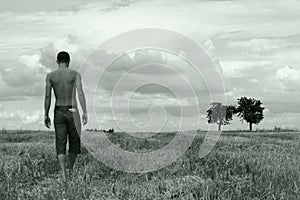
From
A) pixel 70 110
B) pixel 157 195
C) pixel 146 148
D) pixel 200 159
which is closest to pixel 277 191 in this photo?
pixel 157 195

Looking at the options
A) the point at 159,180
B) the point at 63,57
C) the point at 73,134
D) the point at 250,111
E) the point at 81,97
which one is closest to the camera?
the point at 159,180

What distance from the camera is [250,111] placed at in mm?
60156

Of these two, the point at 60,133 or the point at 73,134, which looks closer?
the point at 60,133

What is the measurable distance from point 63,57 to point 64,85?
1.90 feet

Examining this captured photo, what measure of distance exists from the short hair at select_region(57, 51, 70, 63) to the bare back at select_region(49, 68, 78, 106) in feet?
0.64

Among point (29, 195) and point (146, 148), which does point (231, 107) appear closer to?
point (146, 148)

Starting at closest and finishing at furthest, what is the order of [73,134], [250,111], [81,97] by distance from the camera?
[81,97]
[73,134]
[250,111]

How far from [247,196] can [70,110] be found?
3995 millimetres

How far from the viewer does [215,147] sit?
1496 cm

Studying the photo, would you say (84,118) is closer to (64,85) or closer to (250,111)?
(64,85)

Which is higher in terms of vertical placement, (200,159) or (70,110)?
(70,110)

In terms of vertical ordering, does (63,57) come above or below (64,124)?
above

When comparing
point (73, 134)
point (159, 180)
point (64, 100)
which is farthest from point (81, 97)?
point (159, 180)

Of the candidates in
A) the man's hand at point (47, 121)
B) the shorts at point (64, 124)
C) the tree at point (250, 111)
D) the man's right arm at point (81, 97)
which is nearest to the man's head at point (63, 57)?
the man's right arm at point (81, 97)
